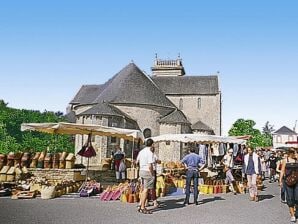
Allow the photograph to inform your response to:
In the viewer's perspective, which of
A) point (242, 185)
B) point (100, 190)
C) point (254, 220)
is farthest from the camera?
point (242, 185)

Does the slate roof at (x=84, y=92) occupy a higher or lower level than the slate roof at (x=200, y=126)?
higher

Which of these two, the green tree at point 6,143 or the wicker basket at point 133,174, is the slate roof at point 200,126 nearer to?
the green tree at point 6,143

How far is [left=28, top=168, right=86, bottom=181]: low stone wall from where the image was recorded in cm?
1683

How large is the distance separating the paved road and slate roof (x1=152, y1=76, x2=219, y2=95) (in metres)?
46.9

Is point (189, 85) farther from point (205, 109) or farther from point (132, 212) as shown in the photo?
point (132, 212)

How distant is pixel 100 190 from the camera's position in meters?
15.0

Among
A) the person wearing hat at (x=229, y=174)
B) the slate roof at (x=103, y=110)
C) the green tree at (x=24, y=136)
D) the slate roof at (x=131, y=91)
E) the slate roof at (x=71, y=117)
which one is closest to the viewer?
the person wearing hat at (x=229, y=174)

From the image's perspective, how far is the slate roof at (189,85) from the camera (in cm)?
5978

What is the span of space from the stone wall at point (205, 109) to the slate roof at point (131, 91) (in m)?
7.62

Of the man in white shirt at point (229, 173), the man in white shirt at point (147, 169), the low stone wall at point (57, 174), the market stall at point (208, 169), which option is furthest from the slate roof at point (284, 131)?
the man in white shirt at point (147, 169)

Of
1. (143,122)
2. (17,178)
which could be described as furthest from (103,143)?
(17,178)

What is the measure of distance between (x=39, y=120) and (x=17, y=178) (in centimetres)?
6325

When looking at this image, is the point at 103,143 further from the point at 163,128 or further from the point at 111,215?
the point at 111,215

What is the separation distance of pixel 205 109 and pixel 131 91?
13.6 meters
